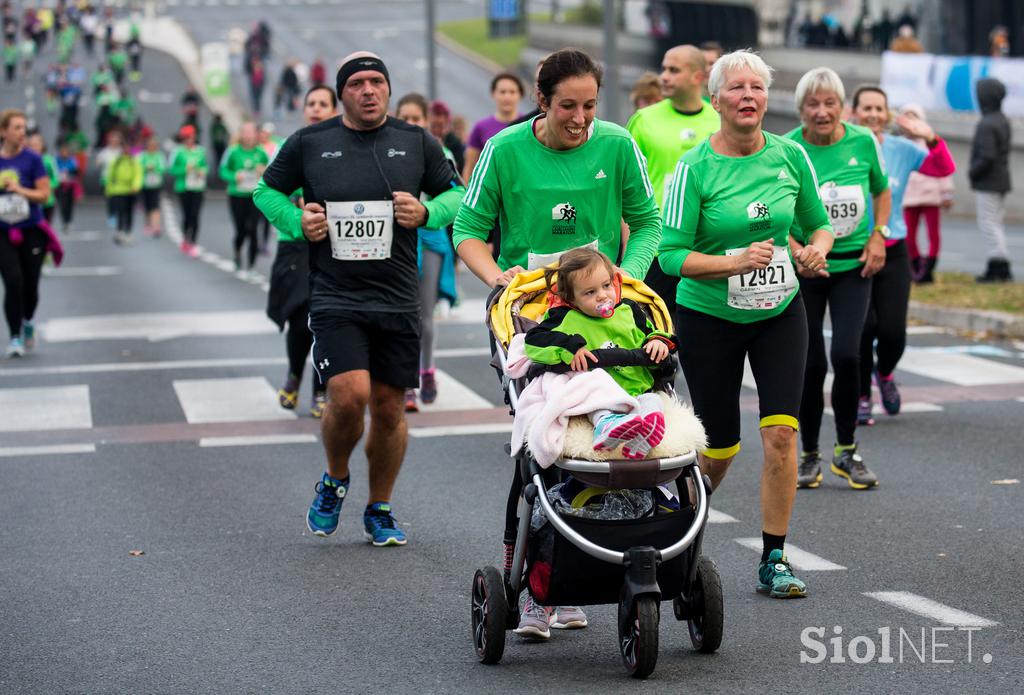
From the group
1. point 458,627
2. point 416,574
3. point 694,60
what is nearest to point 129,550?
point 416,574

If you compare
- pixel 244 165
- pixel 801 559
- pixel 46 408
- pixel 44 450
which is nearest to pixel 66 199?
pixel 244 165

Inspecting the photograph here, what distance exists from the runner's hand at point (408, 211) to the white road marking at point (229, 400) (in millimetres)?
4389

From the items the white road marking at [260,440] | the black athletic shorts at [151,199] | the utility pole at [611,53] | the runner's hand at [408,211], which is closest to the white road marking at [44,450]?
the white road marking at [260,440]

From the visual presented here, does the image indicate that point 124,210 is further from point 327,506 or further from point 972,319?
point 327,506

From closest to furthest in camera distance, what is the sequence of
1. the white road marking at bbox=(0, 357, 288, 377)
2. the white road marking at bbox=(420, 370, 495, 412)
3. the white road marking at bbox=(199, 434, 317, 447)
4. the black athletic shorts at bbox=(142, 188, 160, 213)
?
the white road marking at bbox=(199, 434, 317, 447) → the white road marking at bbox=(420, 370, 495, 412) → the white road marking at bbox=(0, 357, 288, 377) → the black athletic shorts at bbox=(142, 188, 160, 213)

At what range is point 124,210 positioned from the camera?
111 ft

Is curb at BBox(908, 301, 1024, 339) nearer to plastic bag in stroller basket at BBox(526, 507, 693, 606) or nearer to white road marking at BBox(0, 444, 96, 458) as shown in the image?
white road marking at BBox(0, 444, 96, 458)

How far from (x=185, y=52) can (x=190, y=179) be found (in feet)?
180

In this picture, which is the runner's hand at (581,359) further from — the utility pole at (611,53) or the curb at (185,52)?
the curb at (185,52)

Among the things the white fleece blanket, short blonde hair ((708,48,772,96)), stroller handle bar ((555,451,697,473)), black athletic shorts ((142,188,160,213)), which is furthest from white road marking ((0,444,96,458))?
black athletic shorts ((142,188,160,213))

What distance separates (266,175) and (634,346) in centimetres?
270

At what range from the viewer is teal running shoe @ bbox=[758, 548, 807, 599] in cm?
699

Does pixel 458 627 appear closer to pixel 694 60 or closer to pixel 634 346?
pixel 634 346

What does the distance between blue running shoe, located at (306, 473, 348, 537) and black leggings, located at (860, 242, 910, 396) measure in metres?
3.51
